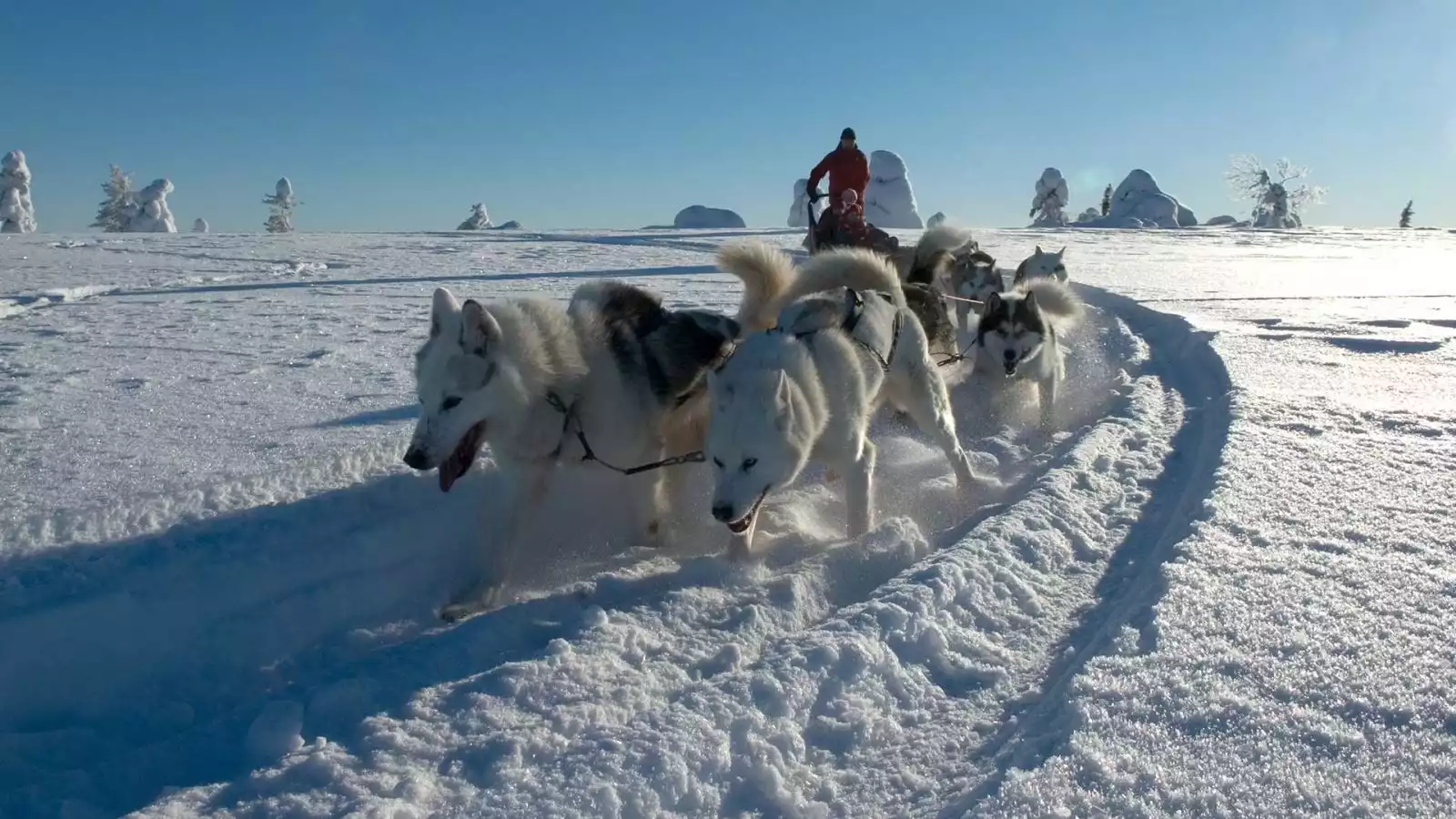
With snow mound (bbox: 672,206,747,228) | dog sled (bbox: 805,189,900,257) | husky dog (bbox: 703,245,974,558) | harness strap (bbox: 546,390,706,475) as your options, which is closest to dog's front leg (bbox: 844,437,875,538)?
husky dog (bbox: 703,245,974,558)

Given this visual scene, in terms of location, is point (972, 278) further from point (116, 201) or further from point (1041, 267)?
point (116, 201)

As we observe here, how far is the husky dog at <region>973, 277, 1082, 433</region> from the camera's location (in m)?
5.29

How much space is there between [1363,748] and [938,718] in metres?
0.83

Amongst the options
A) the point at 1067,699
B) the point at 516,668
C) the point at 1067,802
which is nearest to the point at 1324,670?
the point at 1067,699

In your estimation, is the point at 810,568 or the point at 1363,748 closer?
the point at 1363,748

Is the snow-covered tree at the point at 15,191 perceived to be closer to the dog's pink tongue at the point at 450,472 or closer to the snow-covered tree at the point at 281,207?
the snow-covered tree at the point at 281,207

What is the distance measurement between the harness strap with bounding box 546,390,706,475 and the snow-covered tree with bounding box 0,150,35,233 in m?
42.6

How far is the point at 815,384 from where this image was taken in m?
3.24

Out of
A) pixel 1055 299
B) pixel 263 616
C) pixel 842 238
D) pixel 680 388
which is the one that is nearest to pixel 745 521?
pixel 680 388

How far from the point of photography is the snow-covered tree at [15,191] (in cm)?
3550

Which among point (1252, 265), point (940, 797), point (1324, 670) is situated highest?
point (1252, 265)

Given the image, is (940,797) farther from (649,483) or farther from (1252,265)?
(1252,265)

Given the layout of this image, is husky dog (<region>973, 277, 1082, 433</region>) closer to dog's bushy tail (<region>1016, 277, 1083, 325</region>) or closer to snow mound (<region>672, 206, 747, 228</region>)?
dog's bushy tail (<region>1016, 277, 1083, 325</region>)

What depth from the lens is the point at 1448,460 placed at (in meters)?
3.65
